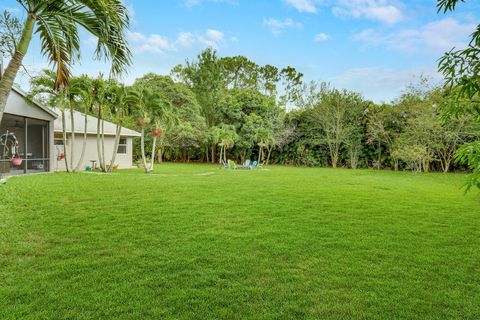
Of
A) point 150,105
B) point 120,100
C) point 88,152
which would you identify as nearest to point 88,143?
point 88,152

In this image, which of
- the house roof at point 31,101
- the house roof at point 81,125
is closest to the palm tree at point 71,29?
the house roof at point 31,101

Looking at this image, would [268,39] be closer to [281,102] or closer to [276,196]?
[276,196]

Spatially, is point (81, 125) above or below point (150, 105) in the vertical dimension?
below

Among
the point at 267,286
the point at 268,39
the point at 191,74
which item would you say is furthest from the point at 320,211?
the point at 191,74

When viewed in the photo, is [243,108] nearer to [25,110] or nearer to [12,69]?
[25,110]

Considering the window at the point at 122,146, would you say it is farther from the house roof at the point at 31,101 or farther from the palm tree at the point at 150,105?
the house roof at the point at 31,101

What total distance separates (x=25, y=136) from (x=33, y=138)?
108 inches

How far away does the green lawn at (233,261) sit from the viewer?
290cm

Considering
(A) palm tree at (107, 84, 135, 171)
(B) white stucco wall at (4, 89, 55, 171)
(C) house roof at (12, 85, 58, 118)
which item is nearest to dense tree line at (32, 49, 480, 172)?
(A) palm tree at (107, 84, 135, 171)

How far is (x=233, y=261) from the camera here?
4.07 meters

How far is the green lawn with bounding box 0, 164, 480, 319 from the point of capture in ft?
9.53

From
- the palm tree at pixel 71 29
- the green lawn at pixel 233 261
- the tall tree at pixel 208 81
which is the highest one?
the tall tree at pixel 208 81

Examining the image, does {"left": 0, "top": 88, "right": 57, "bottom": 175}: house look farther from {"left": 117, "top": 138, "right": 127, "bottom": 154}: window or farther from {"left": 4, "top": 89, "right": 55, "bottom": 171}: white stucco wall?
{"left": 117, "top": 138, "right": 127, "bottom": 154}: window

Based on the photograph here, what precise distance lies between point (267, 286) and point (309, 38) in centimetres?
1552
